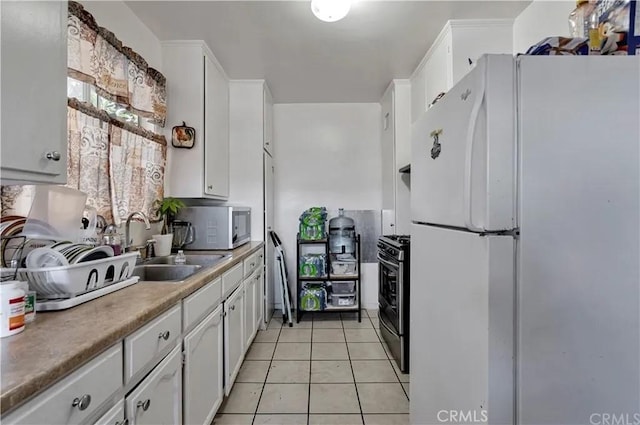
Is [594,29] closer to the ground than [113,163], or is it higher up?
higher up

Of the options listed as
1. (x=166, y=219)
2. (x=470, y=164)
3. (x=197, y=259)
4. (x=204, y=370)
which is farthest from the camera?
(x=166, y=219)


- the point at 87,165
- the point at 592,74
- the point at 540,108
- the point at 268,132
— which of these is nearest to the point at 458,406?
the point at 540,108

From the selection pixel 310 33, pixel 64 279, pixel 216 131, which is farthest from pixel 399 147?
pixel 64 279

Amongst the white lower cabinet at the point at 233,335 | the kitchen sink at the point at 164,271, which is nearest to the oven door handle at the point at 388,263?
the white lower cabinet at the point at 233,335

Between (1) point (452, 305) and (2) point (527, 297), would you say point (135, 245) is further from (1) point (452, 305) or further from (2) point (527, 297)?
(2) point (527, 297)

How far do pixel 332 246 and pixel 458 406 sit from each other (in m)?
2.68

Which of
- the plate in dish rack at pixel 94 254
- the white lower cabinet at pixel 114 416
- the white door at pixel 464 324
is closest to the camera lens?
the white lower cabinet at pixel 114 416

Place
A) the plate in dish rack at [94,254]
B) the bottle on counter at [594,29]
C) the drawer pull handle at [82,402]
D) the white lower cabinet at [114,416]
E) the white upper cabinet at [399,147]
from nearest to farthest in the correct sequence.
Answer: the drawer pull handle at [82,402]
the white lower cabinet at [114,416]
the plate in dish rack at [94,254]
the bottle on counter at [594,29]
the white upper cabinet at [399,147]

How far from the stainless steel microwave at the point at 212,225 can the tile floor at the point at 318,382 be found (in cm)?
99

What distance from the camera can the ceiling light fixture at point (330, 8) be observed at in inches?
71.2

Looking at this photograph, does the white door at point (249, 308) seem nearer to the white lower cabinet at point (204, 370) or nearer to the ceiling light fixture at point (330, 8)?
the white lower cabinet at point (204, 370)

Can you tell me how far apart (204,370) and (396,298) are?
1487mm

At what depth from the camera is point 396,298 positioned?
244 centimetres

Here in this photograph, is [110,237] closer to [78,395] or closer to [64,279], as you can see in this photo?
[64,279]
